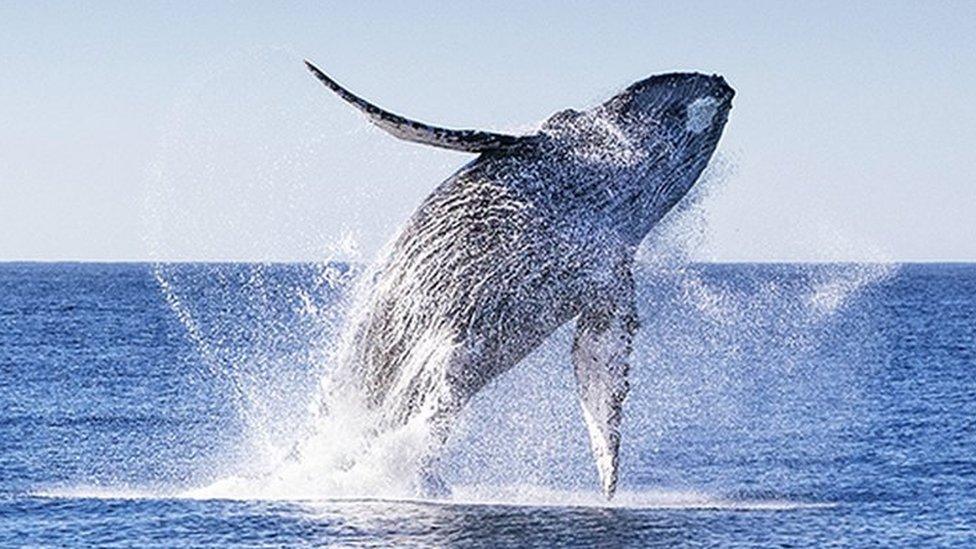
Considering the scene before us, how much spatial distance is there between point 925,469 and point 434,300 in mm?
14508

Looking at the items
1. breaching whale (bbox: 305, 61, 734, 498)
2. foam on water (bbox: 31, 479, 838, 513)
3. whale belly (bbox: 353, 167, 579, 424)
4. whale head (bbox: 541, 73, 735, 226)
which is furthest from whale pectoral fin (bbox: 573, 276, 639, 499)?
foam on water (bbox: 31, 479, 838, 513)

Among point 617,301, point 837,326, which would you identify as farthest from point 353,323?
point 837,326

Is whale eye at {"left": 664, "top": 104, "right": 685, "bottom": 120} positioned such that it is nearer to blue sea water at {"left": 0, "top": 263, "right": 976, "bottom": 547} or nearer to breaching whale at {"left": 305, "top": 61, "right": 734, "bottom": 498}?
breaching whale at {"left": 305, "top": 61, "right": 734, "bottom": 498}

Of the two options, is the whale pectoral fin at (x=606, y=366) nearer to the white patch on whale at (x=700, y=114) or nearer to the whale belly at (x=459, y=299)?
the whale belly at (x=459, y=299)

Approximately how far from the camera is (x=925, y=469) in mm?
32875

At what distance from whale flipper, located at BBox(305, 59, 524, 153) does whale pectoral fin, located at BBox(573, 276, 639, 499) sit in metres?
2.63

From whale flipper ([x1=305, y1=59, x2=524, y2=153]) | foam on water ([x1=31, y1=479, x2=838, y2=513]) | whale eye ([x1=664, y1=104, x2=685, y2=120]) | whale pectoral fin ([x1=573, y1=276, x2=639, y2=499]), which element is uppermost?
whale eye ([x1=664, y1=104, x2=685, y2=120])

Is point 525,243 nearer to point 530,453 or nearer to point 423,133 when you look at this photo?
point 423,133

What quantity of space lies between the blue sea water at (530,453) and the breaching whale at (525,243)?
3.66 ft

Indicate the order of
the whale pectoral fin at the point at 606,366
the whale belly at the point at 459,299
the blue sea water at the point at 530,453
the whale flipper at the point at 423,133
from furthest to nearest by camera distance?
the blue sea water at the point at 530,453
the whale pectoral fin at the point at 606,366
the whale belly at the point at 459,299
the whale flipper at the point at 423,133

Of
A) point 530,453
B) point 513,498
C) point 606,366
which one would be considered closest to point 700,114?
point 606,366

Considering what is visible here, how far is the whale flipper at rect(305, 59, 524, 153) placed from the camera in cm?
1947

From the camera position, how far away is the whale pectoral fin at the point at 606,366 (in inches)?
880

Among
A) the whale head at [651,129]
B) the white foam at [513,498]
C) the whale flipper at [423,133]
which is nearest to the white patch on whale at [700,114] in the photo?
the whale head at [651,129]
